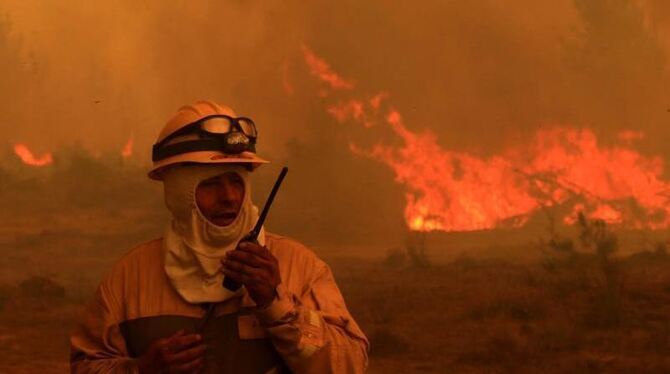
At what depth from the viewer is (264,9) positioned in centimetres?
470

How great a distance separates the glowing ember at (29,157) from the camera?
15.1ft

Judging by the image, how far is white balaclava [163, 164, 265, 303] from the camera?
1902 millimetres

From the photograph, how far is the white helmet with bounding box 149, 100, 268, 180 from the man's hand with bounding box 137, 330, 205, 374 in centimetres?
39

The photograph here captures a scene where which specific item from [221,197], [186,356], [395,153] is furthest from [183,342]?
[395,153]

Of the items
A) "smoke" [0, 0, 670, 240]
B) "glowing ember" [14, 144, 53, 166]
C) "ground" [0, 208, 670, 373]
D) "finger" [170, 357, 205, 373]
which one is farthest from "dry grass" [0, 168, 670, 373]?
"finger" [170, 357, 205, 373]

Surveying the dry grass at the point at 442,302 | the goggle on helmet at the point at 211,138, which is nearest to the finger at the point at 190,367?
the goggle on helmet at the point at 211,138

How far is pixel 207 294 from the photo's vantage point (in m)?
1.88

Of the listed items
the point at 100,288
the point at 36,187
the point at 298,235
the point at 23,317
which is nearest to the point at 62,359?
the point at 23,317

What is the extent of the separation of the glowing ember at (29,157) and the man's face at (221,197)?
9.60 ft

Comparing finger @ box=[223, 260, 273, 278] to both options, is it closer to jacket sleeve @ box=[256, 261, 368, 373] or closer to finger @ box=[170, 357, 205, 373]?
jacket sleeve @ box=[256, 261, 368, 373]

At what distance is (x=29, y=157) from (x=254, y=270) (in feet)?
10.6

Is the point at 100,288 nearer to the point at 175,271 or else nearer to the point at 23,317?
the point at 175,271

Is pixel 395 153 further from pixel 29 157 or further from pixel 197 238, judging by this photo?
pixel 197 238

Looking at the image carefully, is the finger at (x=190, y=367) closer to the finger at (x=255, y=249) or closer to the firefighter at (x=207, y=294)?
the firefighter at (x=207, y=294)
